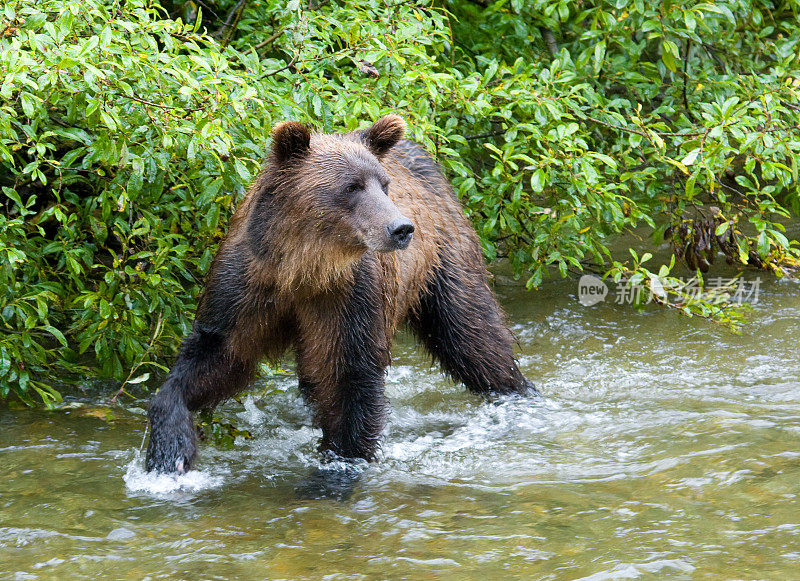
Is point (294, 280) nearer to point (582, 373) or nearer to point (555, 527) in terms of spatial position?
point (555, 527)

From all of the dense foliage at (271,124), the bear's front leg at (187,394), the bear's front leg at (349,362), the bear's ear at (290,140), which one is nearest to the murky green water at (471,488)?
the bear's front leg at (187,394)

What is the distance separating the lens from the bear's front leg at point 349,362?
523cm

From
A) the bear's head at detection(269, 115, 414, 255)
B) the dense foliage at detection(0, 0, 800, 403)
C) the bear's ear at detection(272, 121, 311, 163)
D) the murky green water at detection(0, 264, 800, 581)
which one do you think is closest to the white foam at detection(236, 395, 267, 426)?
the murky green water at detection(0, 264, 800, 581)

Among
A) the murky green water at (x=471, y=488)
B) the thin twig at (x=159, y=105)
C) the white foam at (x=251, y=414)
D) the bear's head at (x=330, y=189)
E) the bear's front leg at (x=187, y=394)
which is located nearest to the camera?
the murky green water at (x=471, y=488)

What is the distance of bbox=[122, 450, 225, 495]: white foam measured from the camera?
16.6 feet

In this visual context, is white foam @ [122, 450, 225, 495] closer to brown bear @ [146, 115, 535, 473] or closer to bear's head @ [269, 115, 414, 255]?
brown bear @ [146, 115, 535, 473]

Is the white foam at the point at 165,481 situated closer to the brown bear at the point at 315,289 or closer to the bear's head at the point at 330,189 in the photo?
the brown bear at the point at 315,289

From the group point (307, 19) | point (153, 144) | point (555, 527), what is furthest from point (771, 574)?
point (307, 19)

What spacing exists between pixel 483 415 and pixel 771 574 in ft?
9.20

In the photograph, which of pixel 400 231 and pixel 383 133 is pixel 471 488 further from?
pixel 383 133

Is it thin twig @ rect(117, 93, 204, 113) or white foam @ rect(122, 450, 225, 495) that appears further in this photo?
thin twig @ rect(117, 93, 204, 113)

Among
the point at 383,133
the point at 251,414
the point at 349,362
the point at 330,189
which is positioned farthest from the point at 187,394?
the point at 383,133

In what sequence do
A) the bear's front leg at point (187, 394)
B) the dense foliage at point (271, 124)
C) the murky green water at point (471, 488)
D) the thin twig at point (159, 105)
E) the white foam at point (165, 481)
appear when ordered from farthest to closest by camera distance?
the dense foliage at point (271, 124)
the thin twig at point (159, 105)
the bear's front leg at point (187, 394)
the white foam at point (165, 481)
the murky green water at point (471, 488)

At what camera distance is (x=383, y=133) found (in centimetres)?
528
